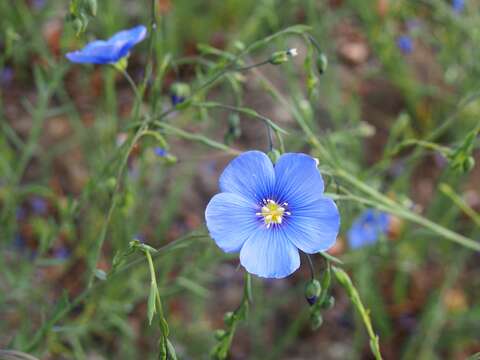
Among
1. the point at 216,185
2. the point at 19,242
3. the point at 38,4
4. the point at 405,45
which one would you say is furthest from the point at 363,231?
the point at 38,4

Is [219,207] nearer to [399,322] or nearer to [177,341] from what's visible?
[177,341]

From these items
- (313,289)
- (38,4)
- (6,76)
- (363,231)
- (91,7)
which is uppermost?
(91,7)

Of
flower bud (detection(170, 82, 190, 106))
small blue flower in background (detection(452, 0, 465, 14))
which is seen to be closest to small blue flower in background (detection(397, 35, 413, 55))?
small blue flower in background (detection(452, 0, 465, 14))

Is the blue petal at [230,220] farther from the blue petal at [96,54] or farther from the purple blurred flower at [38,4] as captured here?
the purple blurred flower at [38,4]

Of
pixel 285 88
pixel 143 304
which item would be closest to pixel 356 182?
pixel 143 304

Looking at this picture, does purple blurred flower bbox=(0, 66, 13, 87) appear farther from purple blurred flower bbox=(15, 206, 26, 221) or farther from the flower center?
the flower center

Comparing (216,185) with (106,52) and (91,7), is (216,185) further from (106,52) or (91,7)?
(91,7)
